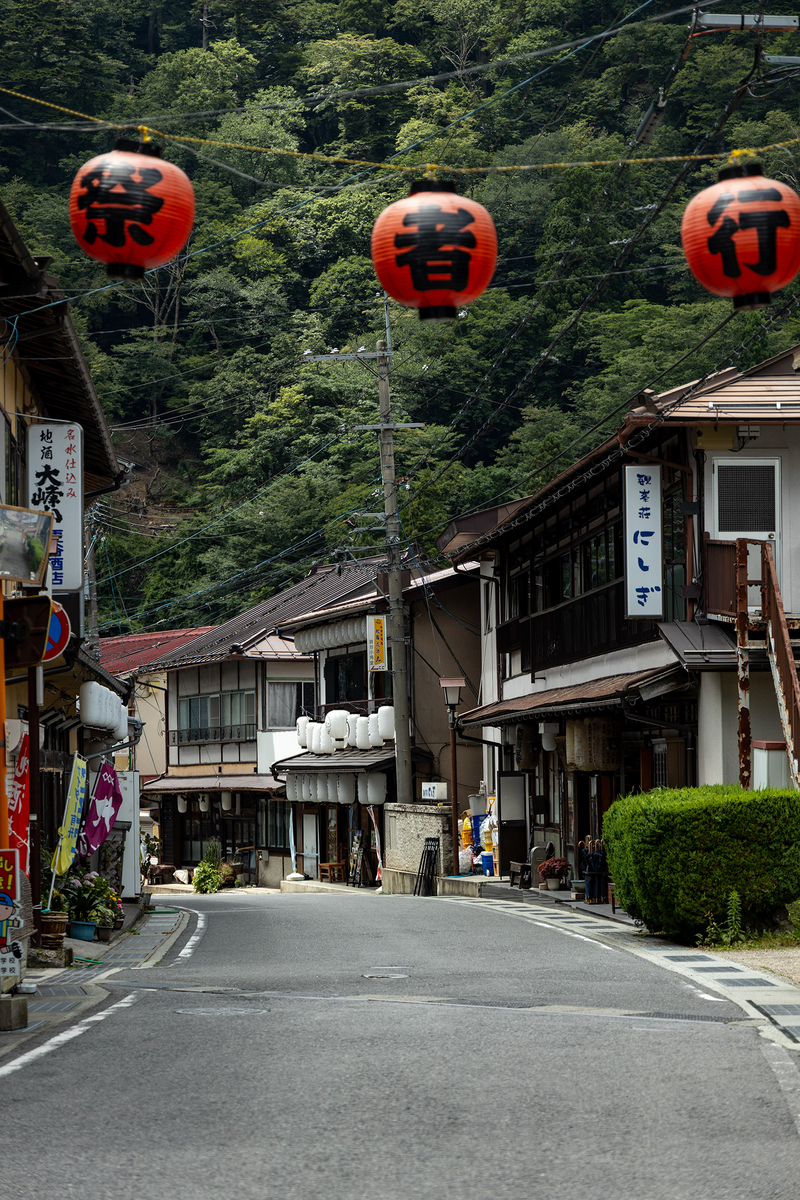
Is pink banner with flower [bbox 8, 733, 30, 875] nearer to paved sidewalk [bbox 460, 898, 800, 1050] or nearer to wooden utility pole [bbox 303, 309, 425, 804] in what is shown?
paved sidewalk [bbox 460, 898, 800, 1050]

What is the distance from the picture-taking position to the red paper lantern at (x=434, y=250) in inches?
395

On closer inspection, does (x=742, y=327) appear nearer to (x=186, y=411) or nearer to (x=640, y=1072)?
(x=186, y=411)

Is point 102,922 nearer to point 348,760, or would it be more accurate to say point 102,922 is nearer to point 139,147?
point 139,147

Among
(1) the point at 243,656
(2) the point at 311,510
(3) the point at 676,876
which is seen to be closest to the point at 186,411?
(2) the point at 311,510

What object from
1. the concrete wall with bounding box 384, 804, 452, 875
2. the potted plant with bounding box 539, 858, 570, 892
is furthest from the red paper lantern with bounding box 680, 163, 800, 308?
the concrete wall with bounding box 384, 804, 452, 875

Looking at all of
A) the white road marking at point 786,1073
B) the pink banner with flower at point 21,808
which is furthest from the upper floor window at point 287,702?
the white road marking at point 786,1073

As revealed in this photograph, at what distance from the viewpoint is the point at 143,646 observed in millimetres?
60375

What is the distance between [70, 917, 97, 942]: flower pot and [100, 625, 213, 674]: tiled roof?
3792 cm

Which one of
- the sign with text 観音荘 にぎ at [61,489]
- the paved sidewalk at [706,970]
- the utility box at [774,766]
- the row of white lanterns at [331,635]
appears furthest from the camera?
the row of white lanterns at [331,635]

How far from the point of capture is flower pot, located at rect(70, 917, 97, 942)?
64.9ft

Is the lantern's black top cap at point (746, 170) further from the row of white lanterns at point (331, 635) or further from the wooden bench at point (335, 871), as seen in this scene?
the wooden bench at point (335, 871)

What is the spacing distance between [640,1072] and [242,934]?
1346 centimetres

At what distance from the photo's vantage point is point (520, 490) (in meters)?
46.4

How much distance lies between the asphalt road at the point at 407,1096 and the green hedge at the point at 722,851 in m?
2.01
